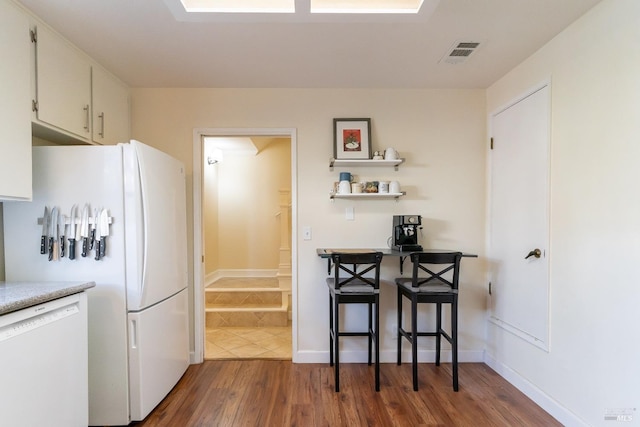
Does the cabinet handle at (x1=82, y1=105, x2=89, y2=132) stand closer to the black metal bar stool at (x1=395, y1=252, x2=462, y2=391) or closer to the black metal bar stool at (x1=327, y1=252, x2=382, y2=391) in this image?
the black metal bar stool at (x1=327, y1=252, x2=382, y2=391)

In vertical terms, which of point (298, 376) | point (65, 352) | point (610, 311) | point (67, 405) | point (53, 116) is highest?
point (53, 116)

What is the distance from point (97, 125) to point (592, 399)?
3.65 meters

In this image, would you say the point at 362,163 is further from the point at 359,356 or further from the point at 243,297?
the point at 243,297

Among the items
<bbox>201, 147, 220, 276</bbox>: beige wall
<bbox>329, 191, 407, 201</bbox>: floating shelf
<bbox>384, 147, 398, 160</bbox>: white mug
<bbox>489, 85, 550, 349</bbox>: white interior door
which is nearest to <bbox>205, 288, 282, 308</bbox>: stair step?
<bbox>201, 147, 220, 276</bbox>: beige wall

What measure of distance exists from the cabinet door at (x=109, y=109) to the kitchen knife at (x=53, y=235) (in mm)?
653

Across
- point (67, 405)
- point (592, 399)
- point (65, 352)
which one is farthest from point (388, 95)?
point (67, 405)

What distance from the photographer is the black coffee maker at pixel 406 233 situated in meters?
2.30

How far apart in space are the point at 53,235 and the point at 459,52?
2904mm

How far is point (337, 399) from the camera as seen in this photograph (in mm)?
1989

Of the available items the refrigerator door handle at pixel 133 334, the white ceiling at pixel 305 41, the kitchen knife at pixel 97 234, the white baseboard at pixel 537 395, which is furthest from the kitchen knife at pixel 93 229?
the white baseboard at pixel 537 395

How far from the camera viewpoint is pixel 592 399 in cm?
158

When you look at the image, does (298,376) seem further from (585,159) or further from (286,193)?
(286,193)

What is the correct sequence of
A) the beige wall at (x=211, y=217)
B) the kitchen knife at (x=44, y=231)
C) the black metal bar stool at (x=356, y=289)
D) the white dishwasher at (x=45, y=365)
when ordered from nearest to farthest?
the white dishwasher at (x=45, y=365)
the kitchen knife at (x=44, y=231)
the black metal bar stool at (x=356, y=289)
the beige wall at (x=211, y=217)

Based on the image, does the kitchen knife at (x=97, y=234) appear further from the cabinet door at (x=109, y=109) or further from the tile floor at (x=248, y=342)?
the tile floor at (x=248, y=342)
